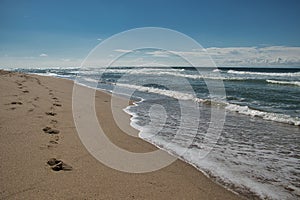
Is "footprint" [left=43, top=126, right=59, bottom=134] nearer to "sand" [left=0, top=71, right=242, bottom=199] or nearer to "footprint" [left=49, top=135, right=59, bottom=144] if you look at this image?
"sand" [left=0, top=71, right=242, bottom=199]

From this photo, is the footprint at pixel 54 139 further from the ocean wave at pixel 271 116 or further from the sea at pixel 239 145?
the ocean wave at pixel 271 116

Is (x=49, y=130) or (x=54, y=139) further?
(x=49, y=130)

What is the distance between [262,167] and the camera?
4.58 metres

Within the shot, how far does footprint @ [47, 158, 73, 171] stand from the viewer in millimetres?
3486

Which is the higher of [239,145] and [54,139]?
[54,139]

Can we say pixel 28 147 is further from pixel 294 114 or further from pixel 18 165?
pixel 294 114

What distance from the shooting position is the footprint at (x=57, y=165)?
11.4 ft

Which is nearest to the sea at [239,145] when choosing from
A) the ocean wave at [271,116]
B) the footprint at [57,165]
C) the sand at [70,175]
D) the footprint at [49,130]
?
the ocean wave at [271,116]

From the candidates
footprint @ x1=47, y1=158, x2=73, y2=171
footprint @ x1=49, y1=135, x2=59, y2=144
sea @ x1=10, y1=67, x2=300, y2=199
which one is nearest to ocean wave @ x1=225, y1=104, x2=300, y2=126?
sea @ x1=10, y1=67, x2=300, y2=199

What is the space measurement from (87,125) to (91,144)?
169 centimetres

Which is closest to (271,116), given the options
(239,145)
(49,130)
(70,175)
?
(239,145)

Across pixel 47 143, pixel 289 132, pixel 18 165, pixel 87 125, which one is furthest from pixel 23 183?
pixel 289 132

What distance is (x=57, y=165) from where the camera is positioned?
139 inches

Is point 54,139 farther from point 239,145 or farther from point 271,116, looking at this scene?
point 271,116
